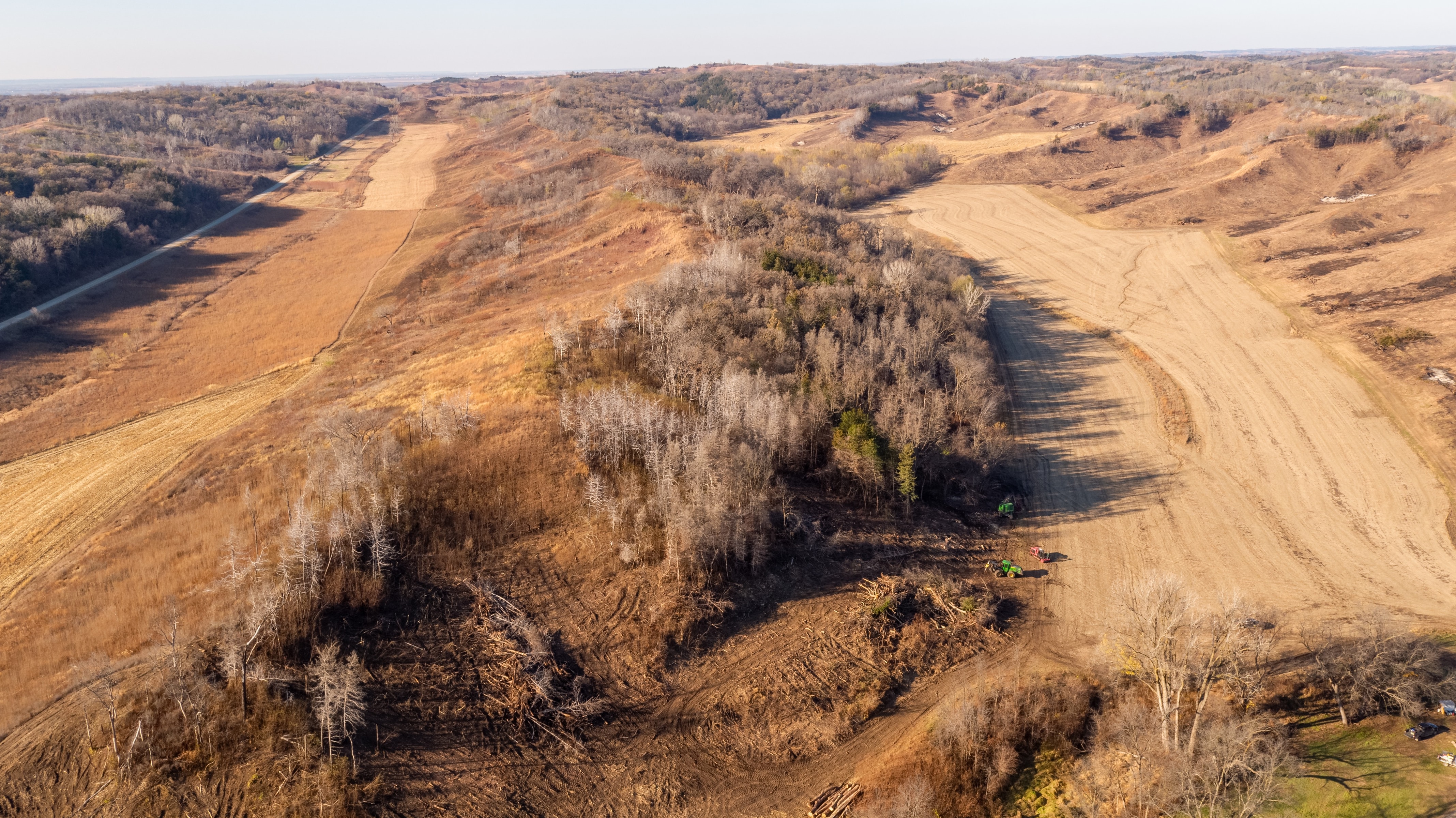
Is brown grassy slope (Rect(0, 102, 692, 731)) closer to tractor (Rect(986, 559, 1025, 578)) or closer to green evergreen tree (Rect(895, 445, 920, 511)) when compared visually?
green evergreen tree (Rect(895, 445, 920, 511))

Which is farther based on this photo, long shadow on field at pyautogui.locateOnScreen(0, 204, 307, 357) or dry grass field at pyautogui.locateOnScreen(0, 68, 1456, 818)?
long shadow on field at pyautogui.locateOnScreen(0, 204, 307, 357)

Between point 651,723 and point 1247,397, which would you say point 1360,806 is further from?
point 1247,397

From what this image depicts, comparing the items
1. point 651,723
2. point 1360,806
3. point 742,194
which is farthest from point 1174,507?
point 742,194

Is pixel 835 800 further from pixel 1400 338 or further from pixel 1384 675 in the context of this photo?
pixel 1400 338

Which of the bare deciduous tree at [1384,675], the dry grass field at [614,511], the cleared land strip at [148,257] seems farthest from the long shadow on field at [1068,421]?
the cleared land strip at [148,257]

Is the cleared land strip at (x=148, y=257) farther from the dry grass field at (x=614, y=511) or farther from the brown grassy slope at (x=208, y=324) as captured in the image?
the dry grass field at (x=614, y=511)

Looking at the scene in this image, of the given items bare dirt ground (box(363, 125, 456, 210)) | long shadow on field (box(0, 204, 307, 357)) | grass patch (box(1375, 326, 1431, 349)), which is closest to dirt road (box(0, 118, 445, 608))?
long shadow on field (box(0, 204, 307, 357))
